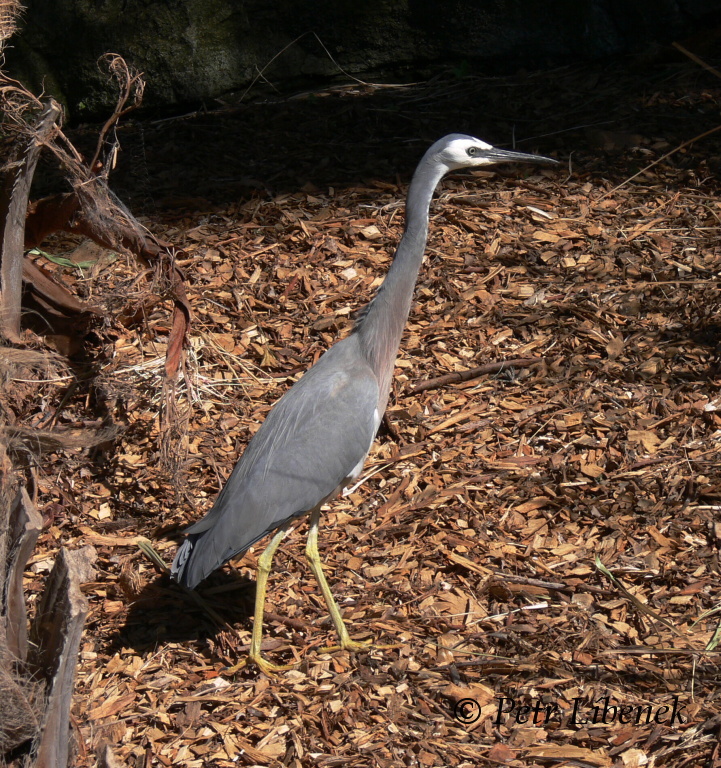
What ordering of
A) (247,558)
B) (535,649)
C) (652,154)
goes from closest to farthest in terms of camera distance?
1. (535,649)
2. (247,558)
3. (652,154)

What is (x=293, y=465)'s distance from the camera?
378cm

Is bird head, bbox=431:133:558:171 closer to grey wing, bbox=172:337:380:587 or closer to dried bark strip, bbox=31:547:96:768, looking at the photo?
grey wing, bbox=172:337:380:587

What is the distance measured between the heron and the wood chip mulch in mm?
357

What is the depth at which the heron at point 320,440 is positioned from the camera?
3.65 m

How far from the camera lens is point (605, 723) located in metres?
3.07

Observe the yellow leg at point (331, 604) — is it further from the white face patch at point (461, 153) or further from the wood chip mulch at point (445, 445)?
the white face patch at point (461, 153)

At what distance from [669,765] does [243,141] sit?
527 centimetres

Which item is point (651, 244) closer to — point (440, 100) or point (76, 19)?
point (440, 100)

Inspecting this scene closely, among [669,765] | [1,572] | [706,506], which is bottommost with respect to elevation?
[669,765]

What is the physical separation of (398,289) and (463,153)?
2.26 feet

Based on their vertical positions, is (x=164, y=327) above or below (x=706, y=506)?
above

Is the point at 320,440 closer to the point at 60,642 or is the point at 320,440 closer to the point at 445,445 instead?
the point at 445,445

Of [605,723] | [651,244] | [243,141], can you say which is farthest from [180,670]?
[243,141]

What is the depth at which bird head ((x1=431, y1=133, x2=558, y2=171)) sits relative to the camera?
12.7ft
